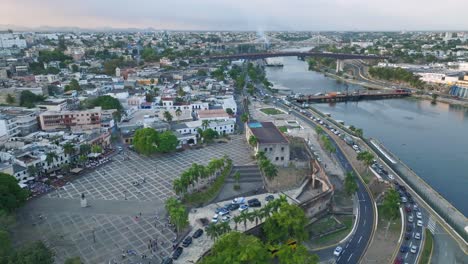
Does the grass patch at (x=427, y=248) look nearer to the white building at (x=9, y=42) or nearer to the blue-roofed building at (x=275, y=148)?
the blue-roofed building at (x=275, y=148)

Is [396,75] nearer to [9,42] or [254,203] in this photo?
[254,203]

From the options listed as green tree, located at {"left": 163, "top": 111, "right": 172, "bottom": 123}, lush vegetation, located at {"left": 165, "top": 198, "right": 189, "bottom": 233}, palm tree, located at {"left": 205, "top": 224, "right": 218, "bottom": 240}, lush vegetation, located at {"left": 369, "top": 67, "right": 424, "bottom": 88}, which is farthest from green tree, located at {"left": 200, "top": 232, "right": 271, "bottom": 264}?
lush vegetation, located at {"left": 369, "top": 67, "right": 424, "bottom": 88}

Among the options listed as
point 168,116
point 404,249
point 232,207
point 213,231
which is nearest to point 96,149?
point 168,116

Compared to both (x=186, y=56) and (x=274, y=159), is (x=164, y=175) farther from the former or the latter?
(x=186, y=56)

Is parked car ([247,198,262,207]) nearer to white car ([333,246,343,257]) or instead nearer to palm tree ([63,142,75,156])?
white car ([333,246,343,257])

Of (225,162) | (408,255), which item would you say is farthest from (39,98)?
(408,255)
